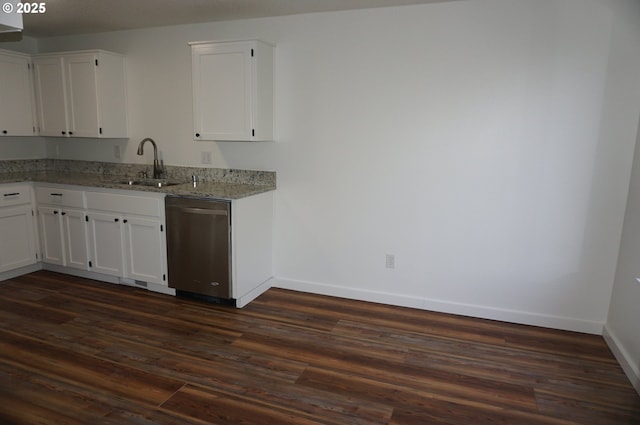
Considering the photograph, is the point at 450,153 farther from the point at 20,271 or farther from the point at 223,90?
the point at 20,271

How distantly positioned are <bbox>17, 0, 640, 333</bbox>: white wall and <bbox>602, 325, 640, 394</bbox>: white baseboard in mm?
141

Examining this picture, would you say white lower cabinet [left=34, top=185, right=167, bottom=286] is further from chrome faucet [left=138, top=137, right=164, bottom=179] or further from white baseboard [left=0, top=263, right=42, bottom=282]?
chrome faucet [left=138, top=137, right=164, bottom=179]

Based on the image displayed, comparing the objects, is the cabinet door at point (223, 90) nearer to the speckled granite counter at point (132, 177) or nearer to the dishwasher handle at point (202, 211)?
the speckled granite counter at point (132, 177)

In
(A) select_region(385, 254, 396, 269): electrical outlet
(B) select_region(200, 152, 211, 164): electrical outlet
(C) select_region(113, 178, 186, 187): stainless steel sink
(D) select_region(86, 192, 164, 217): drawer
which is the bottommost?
(A) select_region(385, 254, 396, 269): electrical outlet

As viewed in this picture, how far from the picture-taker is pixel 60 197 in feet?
13.6

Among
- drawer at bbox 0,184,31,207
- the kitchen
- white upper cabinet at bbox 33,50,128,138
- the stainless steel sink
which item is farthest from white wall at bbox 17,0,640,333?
drawer at bbox 0,184,31,207

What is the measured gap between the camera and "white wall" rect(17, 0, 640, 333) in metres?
3.05

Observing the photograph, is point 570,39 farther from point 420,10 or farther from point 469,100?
point 420,10

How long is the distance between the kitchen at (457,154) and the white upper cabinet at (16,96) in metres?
1.38

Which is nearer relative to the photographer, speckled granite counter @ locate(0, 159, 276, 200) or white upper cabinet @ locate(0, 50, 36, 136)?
speckled granite counter @ locate(0, 159, 276, 200)

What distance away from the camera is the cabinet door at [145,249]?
12.3 feet

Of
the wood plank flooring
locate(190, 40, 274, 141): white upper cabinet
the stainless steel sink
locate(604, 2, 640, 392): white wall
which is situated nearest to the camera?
the wood plank flooring

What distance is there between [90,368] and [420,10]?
3342 mm

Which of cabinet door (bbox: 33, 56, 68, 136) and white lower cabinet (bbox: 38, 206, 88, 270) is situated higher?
cabinet door (bbox: 33, 56, 68, 136)
